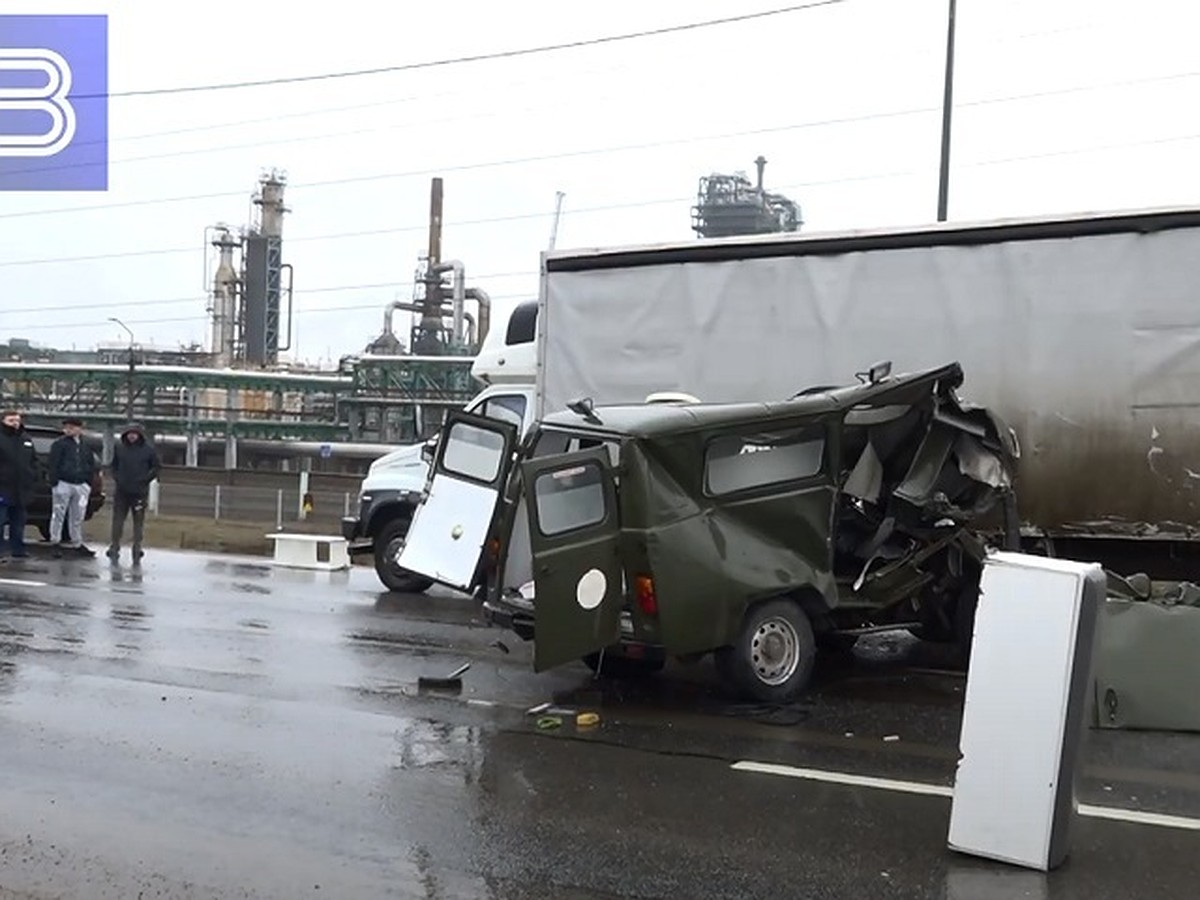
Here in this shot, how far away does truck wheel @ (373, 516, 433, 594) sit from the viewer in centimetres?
1397

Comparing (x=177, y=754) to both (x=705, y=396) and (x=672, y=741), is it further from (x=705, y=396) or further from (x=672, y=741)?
(x=705, y=396)

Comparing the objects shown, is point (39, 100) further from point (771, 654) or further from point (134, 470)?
point (771, 654)


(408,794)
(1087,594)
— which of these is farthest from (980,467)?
(408,794)

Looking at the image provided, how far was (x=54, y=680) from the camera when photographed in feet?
29.0

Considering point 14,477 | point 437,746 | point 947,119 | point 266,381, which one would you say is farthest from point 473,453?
point 266,381

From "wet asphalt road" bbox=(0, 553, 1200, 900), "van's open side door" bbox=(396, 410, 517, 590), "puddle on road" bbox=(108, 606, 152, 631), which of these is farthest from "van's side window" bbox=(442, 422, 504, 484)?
"puddle on road" bbox=(108, 606, 152, 631)

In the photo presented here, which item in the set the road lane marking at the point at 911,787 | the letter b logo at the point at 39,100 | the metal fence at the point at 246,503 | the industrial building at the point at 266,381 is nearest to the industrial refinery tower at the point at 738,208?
the industrial building at the point at 266,381

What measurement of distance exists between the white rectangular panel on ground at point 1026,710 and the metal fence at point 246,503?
21157 millimetres

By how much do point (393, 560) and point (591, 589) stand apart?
667 cm

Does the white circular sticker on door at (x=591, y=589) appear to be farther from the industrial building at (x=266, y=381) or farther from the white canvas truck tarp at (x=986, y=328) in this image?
the industrial building at (x=266, y=381)

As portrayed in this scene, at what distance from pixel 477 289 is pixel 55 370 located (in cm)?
1682

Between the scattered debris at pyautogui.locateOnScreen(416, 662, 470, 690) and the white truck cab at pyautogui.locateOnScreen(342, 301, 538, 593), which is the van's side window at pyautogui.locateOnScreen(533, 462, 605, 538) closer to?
the scattered debris at pyautogui.locateOnScreen(416, 662, 470, 690)

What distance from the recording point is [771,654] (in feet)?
27.3

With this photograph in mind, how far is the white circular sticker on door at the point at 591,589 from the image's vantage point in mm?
7715
